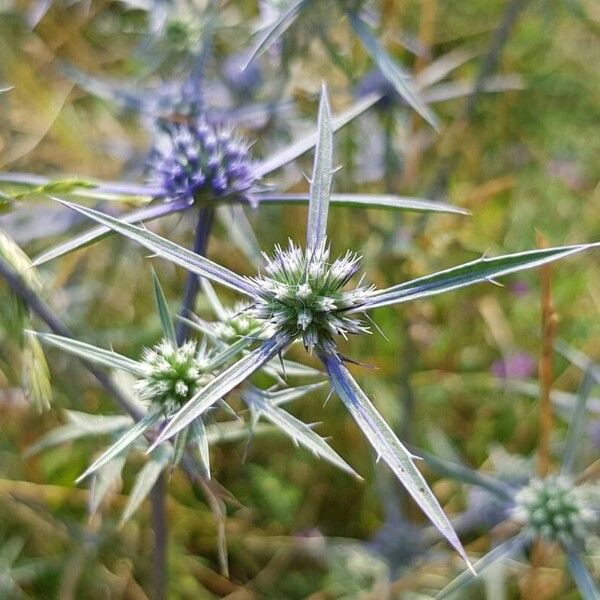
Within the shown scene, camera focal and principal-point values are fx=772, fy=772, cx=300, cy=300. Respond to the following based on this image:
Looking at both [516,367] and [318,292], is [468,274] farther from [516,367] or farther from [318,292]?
[516,367]

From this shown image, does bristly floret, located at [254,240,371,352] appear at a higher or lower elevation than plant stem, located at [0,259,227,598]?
lower

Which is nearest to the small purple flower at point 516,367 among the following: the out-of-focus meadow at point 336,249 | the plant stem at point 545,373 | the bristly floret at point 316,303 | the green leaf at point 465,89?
the out-of-focus meadow at point 336,249

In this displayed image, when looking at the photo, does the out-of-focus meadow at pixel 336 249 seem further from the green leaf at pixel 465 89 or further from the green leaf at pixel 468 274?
the green leaf at pixel 468 274

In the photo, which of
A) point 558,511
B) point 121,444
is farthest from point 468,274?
point 558,511

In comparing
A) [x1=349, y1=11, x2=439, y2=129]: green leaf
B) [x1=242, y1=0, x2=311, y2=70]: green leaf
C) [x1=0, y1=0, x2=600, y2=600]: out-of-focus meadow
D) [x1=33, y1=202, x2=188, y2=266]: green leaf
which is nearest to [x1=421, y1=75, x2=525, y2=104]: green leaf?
[x1=0, y1=0, x2=600, y2=600]: out-of-focus meadow

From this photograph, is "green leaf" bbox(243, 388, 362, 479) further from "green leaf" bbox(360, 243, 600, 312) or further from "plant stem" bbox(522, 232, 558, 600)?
"plant stem" bbox(522, 232, 558, 600)

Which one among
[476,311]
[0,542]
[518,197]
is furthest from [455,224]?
[0,542]

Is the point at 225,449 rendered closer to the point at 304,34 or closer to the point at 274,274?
the point at 304,34
